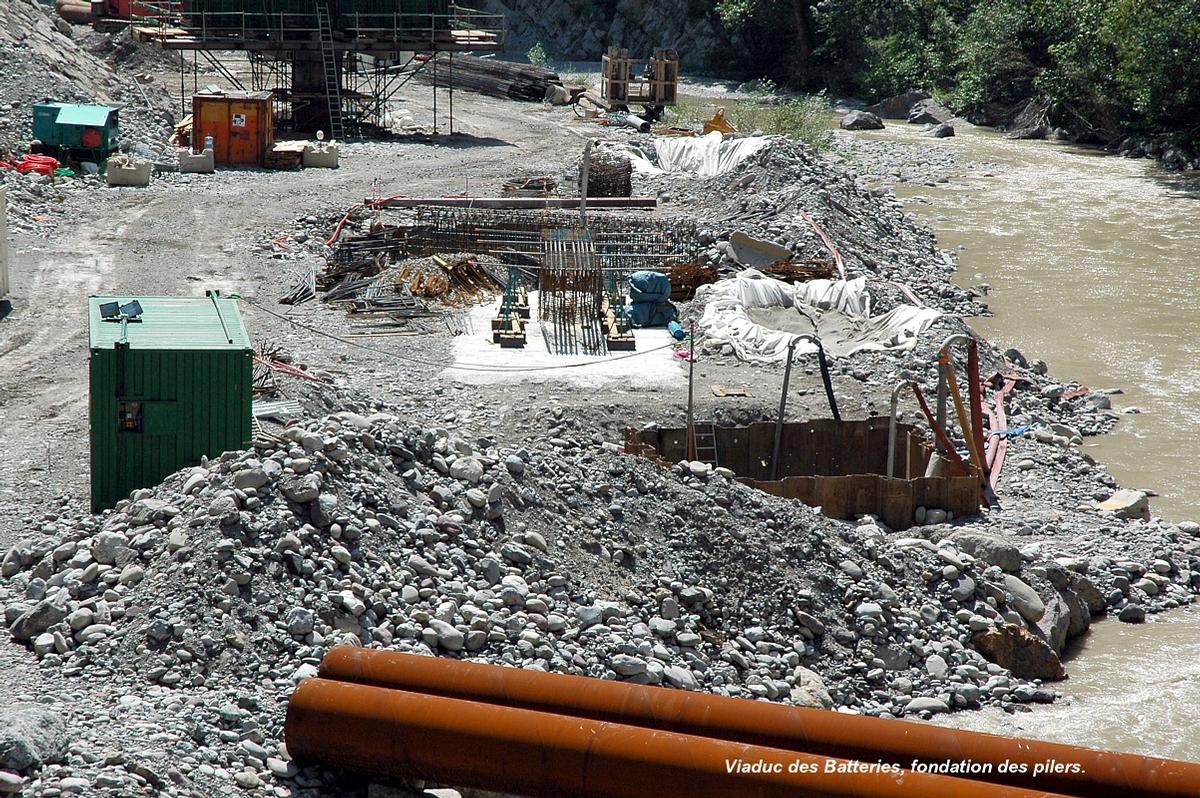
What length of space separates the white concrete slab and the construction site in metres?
0.10

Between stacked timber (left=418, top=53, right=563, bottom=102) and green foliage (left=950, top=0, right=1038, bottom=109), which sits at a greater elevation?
green foliage (left=950, top=0, right=1038, bottom=109)

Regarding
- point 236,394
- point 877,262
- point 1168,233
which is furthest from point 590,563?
point 1168,233

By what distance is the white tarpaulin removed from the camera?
3384 cm

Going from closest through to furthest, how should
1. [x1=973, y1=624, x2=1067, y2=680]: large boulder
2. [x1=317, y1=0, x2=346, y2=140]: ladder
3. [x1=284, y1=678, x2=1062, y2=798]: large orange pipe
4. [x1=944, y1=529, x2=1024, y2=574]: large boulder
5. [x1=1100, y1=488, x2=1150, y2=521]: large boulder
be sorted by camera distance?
[x1=284, y1=678, x2=1062, y2=798]: large orange pipe < [x1=973, y1=624, x2=1067, y2=680]: large boulder < [x1=944, y1=529, x2=1024, y2=574]: large boulder < [x1=1100, y1=488, x2=1150, y2=521]: large boulder < [x1=317, y1=0, x2=346, y2=140]: ladder

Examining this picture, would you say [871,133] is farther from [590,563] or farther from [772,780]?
[772,780]

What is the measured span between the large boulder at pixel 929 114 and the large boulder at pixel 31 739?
50738 millimetres

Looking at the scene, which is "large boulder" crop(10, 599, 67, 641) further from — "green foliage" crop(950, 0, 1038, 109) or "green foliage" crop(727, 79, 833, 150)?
"green foliage" crop(950, 0, 1038, 109)

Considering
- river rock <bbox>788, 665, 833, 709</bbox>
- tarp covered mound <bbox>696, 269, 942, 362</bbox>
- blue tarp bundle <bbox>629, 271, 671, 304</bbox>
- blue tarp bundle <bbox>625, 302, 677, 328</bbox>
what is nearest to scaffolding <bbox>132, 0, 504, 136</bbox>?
blue tarp bundle <bbox>629, 271, 671, 304</bbox>

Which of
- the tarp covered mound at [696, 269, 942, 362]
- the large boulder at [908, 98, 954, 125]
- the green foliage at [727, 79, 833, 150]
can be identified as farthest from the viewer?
the large boulder at [908, 98, 954, 125]

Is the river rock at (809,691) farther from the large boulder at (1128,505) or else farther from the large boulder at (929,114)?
the large boulder at (929,114)

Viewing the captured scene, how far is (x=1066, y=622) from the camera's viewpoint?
14453 mm

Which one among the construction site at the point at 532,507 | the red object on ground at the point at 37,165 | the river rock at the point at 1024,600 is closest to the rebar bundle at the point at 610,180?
the construction site at the point at 532,507

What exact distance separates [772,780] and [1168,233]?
31.1m

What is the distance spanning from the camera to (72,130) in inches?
1258
